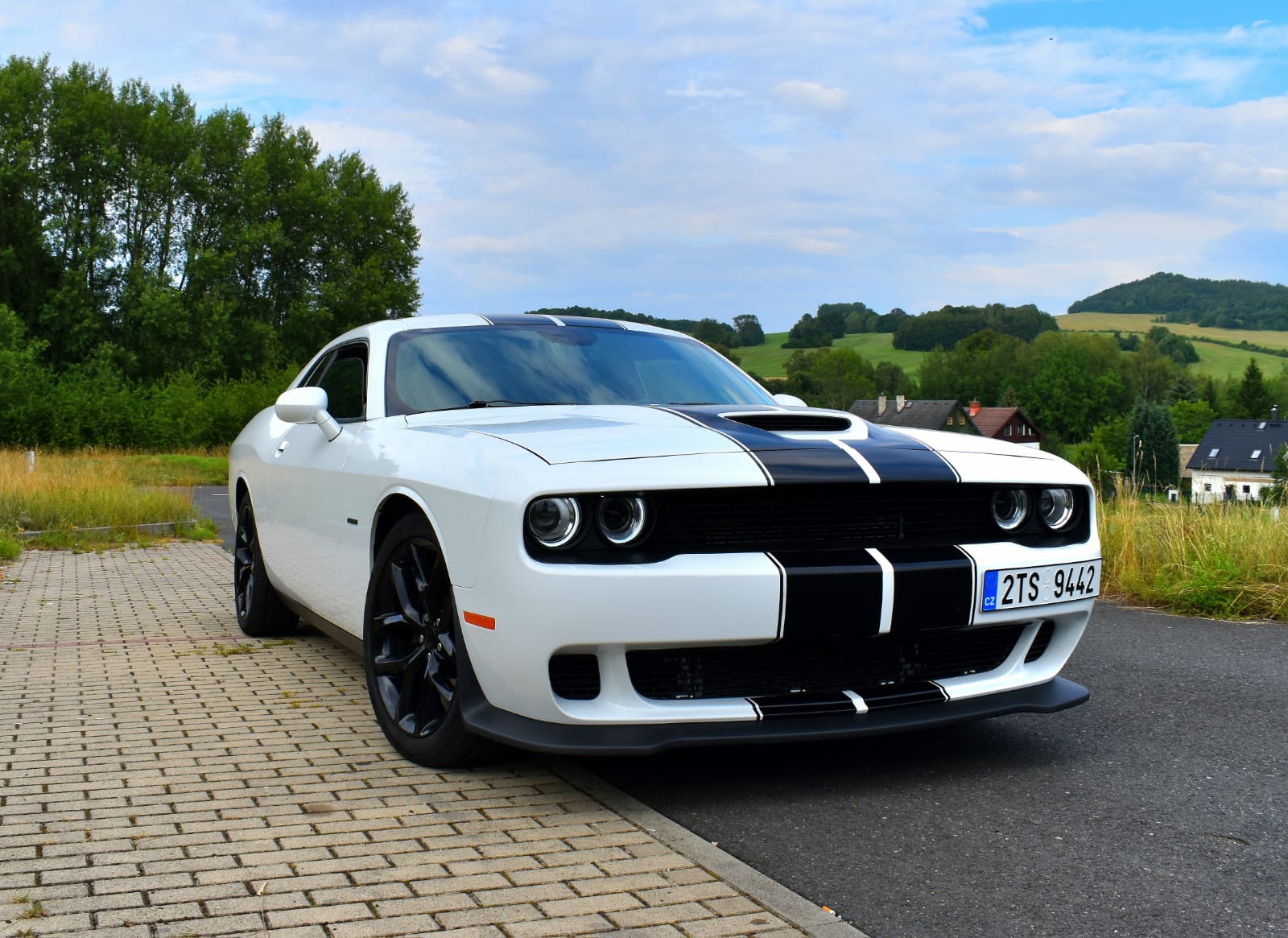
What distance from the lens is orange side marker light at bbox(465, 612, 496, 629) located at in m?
3.33

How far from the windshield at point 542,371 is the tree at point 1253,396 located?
115237 millimetres

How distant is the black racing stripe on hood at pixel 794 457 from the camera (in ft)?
11.0

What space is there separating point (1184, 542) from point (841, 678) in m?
5.45

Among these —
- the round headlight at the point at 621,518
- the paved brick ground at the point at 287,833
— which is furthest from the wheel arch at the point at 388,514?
the round headlight at the point at 621,518

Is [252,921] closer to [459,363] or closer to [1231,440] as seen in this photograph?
[459,363]

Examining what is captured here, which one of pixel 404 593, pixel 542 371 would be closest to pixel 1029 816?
pixel 404 593

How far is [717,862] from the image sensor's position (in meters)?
2.92

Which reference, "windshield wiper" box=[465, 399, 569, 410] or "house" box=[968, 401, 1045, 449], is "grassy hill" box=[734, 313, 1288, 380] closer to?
"house" box=[968, 401, 1045, 449]

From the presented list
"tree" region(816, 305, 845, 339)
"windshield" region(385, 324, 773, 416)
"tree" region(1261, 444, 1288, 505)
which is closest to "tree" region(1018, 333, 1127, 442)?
"tree" region(816, 305, 845, 339)

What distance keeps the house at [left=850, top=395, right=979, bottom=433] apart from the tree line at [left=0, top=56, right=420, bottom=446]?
61.3 metres

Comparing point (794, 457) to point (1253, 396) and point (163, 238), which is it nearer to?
point (163, 238)

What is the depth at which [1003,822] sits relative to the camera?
3.28 meters

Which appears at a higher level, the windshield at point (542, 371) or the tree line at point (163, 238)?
the tree line at point (163, 238)

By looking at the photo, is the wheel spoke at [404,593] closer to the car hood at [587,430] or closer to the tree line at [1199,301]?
the car hood at [587,430]
